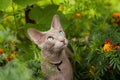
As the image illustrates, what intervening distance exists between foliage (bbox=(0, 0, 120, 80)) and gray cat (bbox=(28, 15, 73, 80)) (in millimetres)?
53

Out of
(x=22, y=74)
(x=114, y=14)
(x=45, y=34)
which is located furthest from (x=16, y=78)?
(x=114, y=14)

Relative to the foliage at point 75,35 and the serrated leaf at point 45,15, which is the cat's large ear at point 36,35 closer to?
the foliage at point 75,35

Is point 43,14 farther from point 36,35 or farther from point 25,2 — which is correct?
point 36,35

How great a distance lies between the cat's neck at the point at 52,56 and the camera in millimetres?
2439

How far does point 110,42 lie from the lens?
262 centimetres

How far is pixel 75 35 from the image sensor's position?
318cm

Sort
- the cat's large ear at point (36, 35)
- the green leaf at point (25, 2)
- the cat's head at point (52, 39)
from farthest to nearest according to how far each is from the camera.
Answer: the green leaf at point (25, 2), the cat's large ear at point (36, 35), the cat's head at point (52, 39)

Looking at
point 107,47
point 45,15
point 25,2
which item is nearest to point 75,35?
point 45,15

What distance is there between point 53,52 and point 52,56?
0.11 feet

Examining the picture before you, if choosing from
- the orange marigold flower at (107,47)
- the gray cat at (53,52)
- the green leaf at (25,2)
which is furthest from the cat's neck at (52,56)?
the green leaf at (25,2)

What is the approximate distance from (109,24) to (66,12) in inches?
15.3

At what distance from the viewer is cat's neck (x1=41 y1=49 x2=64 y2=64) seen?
2.44 m

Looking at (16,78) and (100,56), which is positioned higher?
(16,78)

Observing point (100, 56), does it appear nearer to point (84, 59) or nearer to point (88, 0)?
point (84, 59)
